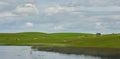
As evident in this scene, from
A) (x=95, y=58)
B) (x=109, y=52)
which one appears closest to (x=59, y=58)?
(x=95, y=58)

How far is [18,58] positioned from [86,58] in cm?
1682

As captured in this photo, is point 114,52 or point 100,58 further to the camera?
point 114,52

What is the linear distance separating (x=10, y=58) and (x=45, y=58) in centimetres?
939

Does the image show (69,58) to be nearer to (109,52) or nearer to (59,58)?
(59,58)

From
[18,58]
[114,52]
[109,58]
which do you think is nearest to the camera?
[109,58]

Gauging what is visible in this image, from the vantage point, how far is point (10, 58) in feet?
304

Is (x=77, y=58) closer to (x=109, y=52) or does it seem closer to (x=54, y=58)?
(x=54, y=58)

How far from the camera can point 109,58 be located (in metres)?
84.6

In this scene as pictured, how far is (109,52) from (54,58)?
1846cm

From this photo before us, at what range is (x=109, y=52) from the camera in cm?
10112

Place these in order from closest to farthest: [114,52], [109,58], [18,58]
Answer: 1. [109,58]
2. [18,58]
3. [114,52]

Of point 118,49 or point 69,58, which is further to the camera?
point 118,49

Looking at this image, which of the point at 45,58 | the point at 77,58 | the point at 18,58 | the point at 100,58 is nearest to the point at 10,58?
the point at 18,58

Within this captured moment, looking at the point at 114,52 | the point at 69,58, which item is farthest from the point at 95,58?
the point at 114,52
